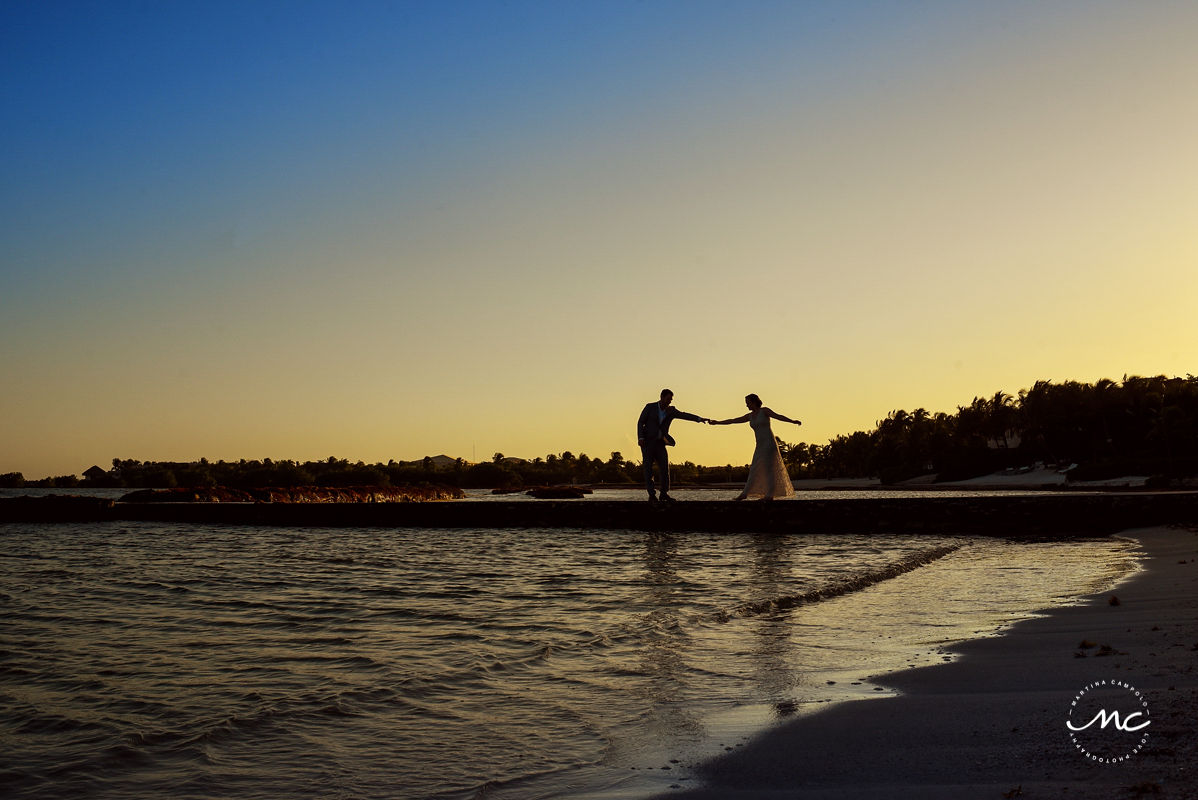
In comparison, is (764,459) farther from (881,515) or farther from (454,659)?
(454,659)

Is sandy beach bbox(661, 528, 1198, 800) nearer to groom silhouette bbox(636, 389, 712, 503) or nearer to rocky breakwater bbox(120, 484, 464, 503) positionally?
groom silhouette bbox(636, 389, 712, 503)

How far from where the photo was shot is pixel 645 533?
19.3m

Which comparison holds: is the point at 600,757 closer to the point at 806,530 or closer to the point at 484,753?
the point at 484,753

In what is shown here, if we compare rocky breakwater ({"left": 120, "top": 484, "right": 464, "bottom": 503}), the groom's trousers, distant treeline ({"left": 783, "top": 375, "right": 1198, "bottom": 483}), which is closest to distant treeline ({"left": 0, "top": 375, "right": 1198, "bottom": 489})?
distant treeline ({"left": 783, "top": 375, "right": 1198, "bottom": 483})

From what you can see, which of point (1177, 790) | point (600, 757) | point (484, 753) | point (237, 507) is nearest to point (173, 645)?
point (484, 753)

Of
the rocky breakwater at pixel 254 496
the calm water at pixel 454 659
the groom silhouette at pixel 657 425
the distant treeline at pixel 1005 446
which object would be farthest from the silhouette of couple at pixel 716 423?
the distant treeline at pixel 1005 446

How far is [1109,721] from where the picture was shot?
3.90 metres

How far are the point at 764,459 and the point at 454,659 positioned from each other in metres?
13.2

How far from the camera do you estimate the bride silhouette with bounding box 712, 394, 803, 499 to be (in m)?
17.8

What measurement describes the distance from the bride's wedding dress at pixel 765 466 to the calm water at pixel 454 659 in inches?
166

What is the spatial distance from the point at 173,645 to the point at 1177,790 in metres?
7.52

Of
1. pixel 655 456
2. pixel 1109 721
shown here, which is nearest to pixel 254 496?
pixel 655 456

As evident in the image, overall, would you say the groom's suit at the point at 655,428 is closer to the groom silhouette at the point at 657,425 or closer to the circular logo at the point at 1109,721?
the groom silhouette at the point at 657,425

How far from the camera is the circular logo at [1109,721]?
3.51 meters
